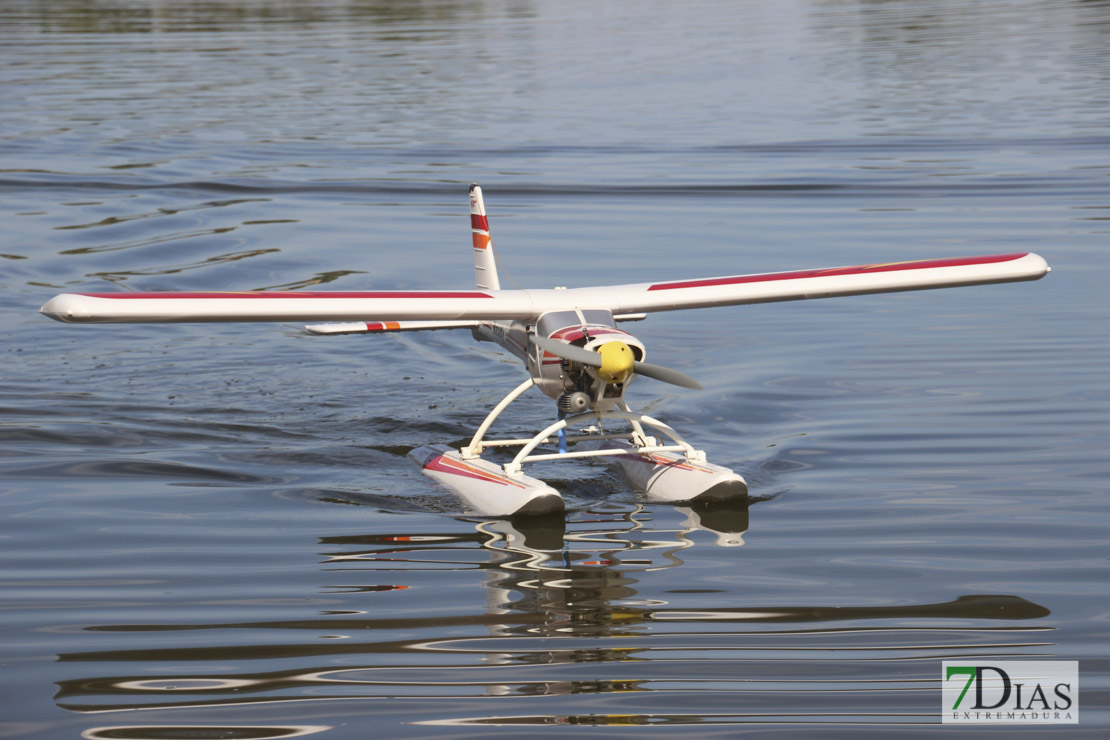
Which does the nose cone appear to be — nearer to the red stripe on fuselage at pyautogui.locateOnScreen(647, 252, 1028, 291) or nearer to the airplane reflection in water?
the red stripe on fuselage at pyautogui.locateOnScreen(647, 252, 1028, 291)

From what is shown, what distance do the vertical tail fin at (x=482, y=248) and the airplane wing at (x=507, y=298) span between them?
2488 millimetres

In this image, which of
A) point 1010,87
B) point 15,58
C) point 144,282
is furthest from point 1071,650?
point 15,58

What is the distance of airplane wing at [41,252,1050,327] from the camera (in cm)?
987

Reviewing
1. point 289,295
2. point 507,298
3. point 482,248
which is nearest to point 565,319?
point 507,298

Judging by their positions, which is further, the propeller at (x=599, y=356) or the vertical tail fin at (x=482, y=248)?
the vertical tail fin at (x=482, y=248)

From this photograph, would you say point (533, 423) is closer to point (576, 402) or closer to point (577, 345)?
point (576, 402)

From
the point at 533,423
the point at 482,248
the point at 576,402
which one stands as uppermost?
the point at 482,248

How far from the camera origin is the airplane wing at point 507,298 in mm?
9867

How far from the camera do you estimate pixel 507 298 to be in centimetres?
1083

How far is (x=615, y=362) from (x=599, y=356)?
130 millimetres

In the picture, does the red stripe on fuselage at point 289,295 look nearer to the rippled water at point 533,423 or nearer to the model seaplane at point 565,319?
the model seaplane at point 565,319

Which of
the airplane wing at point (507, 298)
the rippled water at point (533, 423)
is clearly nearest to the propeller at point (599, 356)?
the airplane wing at point (507, 298)

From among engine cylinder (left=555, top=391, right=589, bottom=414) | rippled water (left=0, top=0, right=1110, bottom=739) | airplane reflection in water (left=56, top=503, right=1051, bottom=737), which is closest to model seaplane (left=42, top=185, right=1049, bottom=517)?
engine cylinder (left=555, top=391, right=589, bottom=414)

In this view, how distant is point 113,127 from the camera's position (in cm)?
3662
